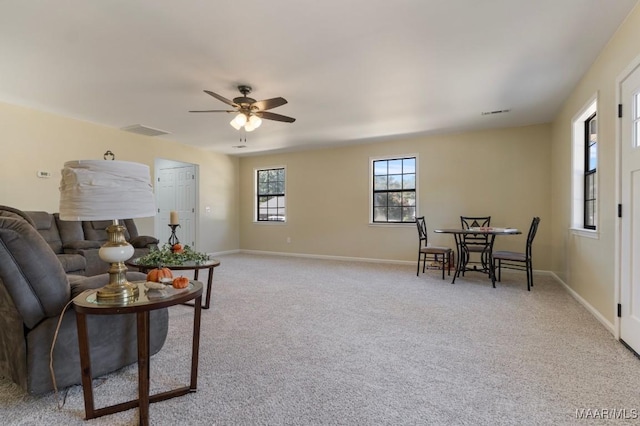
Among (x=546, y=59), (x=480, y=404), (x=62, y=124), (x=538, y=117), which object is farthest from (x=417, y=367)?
(x=62, y=124)

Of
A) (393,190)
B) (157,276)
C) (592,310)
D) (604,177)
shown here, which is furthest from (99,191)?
(393,190)

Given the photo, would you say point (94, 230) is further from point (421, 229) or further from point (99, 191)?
point (421, 229)

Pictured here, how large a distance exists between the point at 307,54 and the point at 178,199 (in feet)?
17.6

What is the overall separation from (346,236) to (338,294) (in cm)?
288

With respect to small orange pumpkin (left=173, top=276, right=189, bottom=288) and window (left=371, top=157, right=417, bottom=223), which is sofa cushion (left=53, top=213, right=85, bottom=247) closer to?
small orange pumpkin (left=173, top=276, right=189, bottom=288)

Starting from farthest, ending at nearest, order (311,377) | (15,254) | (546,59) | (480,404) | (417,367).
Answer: (546,59)
(417,367)
(311,377)
(480,404)
(15,254)

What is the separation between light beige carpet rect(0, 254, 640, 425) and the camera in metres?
1.58

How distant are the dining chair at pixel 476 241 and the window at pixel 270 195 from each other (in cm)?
A: 393

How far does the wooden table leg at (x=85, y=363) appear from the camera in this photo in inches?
58.0

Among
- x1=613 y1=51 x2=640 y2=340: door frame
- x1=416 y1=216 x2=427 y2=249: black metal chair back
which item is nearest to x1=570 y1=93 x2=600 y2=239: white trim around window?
x1=613 y1=51 x2=640 y2=340: door frame

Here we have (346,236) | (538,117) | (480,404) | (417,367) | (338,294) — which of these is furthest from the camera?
(346,236)

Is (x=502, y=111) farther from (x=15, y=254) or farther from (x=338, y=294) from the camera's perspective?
(x=15, y=254)

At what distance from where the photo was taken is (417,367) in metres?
2.04

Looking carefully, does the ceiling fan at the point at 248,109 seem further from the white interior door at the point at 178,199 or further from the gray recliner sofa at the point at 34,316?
the white interior door at the point at 178,199
